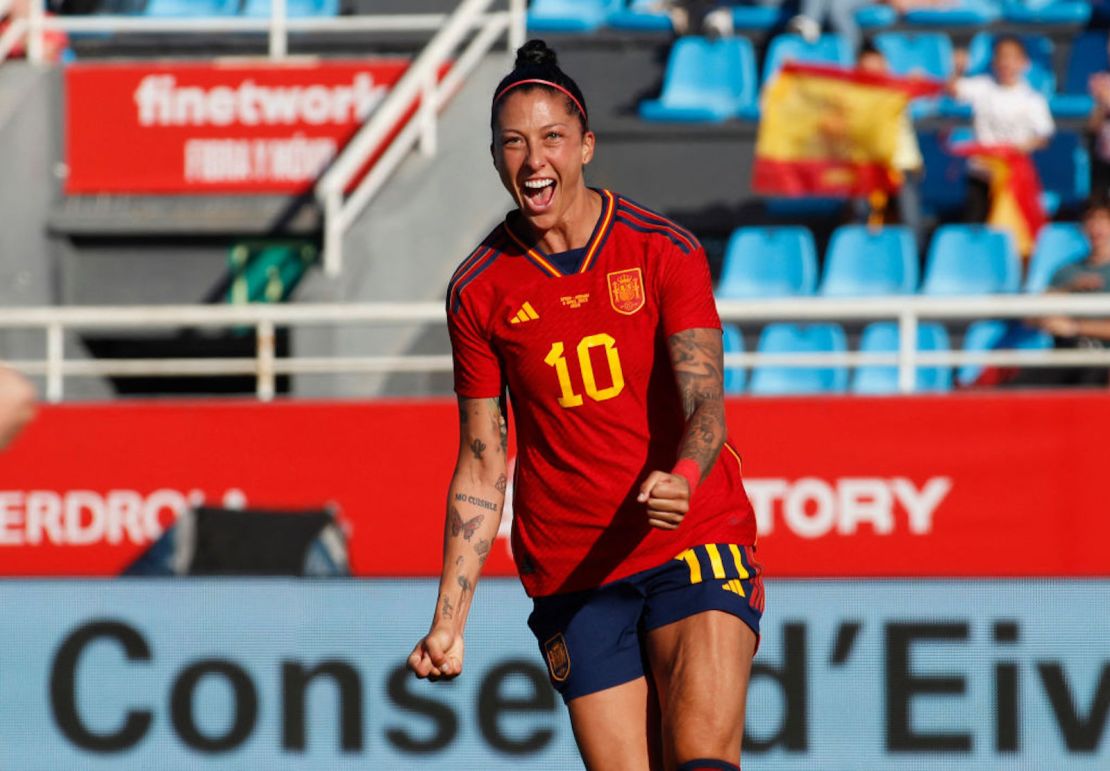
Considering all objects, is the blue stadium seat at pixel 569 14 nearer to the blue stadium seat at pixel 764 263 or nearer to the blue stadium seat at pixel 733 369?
the blue stadium seat at pixel 764 263

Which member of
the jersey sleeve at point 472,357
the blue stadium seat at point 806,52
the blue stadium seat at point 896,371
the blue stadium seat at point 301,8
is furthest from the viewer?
the blue stadium seat at point 301,8

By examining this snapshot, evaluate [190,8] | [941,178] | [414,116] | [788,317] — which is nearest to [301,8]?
[190,8]

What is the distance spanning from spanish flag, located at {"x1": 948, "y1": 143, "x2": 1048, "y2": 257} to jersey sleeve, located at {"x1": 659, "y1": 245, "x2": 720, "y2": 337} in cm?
774

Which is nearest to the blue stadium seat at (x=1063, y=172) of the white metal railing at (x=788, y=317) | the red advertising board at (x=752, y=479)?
the white metal railing at (x=788, y=317)

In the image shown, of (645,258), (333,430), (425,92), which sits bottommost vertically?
(333,430)

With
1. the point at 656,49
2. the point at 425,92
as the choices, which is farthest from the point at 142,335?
the point at 656,49

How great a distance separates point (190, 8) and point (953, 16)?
20.0ft

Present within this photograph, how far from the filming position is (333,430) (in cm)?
945

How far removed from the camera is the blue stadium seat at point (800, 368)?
10992 millimetres

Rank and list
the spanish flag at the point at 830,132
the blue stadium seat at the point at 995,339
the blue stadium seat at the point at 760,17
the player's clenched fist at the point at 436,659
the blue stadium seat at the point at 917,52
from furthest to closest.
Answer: the blue stadium seat at the point at 760,17 < the blue stadium seat at the point at 917,52 < the spanish flag at the point at 830,132 < the blue stadium seat at the point at 995,339 < the player's clenched fist at the point at 436,659

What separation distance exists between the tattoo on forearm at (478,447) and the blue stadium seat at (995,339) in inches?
248

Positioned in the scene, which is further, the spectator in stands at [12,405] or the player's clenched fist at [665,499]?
the player's clenched fist at [665,499]

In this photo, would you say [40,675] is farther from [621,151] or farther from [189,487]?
[621,151]

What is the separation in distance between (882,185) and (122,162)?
5.85m
